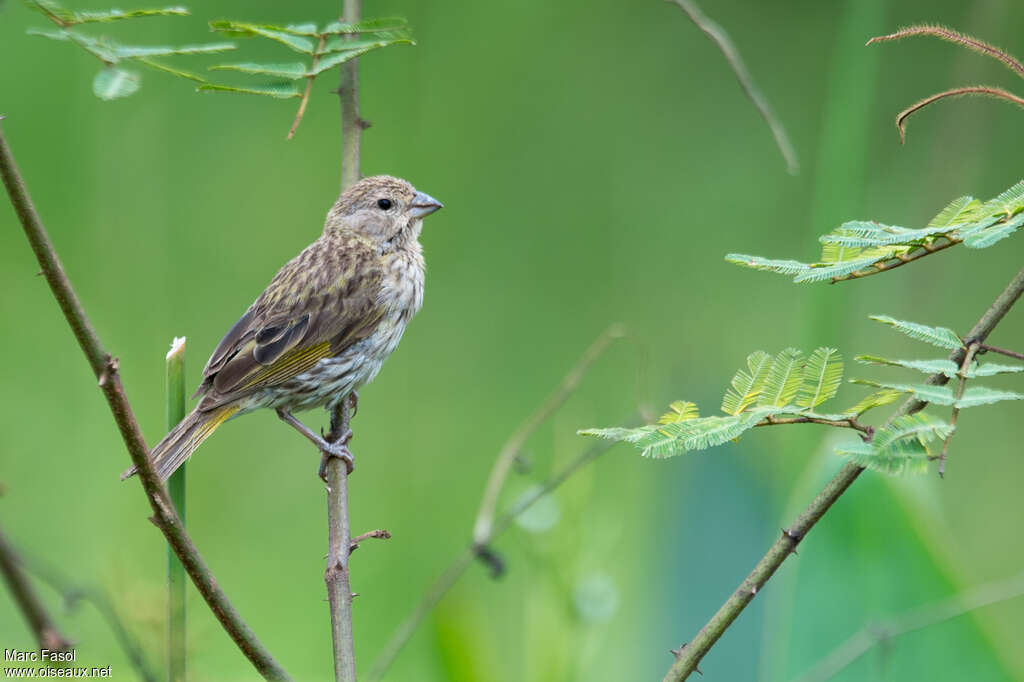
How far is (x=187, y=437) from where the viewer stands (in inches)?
112

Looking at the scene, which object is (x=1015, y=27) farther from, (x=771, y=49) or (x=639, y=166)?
(x=639, y=166)

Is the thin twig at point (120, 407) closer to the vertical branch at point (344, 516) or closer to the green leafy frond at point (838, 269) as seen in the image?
the vertical branch at point (344, 516)

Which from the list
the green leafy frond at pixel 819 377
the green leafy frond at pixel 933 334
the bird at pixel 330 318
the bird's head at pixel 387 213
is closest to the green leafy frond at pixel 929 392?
the green leafy frond at pixel 933 334

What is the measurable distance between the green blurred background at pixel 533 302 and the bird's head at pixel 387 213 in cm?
83

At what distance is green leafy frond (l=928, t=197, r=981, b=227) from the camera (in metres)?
1.36

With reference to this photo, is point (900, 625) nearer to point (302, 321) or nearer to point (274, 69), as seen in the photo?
point (274, 69)

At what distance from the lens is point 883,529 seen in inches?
93.2

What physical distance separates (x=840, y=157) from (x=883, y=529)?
105 cm

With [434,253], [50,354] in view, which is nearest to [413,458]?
[434,253]

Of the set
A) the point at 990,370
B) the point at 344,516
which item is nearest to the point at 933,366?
the point at 990,370

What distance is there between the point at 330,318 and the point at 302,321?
0.26 ft

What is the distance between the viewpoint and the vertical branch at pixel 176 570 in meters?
1.47

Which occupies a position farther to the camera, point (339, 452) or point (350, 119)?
point (339, 452)

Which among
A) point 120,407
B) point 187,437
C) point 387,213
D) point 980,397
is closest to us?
point 980,397
